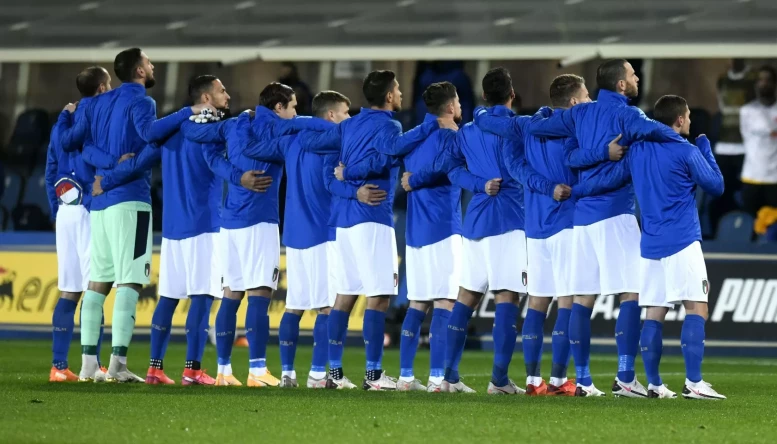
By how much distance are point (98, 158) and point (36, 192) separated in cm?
929

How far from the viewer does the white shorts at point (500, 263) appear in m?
9.85

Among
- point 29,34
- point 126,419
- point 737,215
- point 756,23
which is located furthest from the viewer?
point 29,34

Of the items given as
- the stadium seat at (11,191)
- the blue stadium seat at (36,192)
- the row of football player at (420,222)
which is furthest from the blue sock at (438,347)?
the stadium seat at (11,191)

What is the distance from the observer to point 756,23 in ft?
60.2

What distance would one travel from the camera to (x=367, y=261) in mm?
10102

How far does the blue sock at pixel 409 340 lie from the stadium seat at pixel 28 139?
36.2ft

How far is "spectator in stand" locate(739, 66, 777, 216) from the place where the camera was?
1736cm

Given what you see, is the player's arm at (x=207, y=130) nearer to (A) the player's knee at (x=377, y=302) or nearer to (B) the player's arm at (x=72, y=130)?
(B) the player's arm at (x=72, y=130)

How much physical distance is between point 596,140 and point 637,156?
0.32 m

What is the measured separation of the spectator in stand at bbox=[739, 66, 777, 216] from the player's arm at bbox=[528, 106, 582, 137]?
27.0 feet

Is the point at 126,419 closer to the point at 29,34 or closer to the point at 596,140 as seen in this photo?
the point at 596,140

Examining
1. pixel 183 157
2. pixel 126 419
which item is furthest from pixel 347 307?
pixel 126 419

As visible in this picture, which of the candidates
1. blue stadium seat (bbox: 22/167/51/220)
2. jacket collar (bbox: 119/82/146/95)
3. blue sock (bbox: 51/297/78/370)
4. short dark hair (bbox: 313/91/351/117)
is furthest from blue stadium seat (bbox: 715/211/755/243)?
blue stadium seat (bbox: 22/167/51/220)

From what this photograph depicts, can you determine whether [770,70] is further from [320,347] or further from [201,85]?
[320,347]
